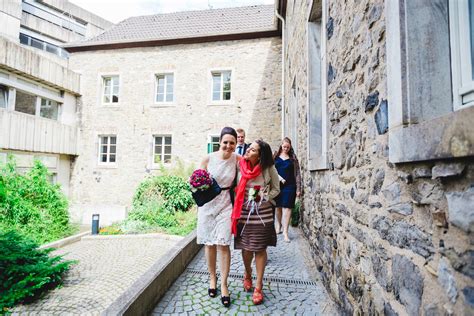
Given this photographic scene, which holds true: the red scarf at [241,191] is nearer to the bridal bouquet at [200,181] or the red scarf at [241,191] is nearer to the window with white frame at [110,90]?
the bridal bouquet at [200,181]

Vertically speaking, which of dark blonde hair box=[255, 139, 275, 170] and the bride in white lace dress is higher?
dark blonde hair box=[255, 139, 275, 170]

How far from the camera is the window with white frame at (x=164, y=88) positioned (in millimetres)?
14320

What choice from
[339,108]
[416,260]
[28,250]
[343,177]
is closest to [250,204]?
[343,177]

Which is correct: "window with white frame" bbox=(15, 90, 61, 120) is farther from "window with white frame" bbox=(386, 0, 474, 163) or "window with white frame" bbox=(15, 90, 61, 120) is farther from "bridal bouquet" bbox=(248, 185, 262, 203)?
"window with white frame" bbox=(386, 0, 474, 163)

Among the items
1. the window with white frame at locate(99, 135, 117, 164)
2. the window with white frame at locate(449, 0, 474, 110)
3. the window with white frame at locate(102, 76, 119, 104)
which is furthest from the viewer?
the window with white frame at locate(102, 76, 119, 104)

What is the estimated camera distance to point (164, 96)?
14.4 meters

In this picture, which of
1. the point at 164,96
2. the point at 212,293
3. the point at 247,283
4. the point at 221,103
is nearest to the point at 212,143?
the point at 221,103

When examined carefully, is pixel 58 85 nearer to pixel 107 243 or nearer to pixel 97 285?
pixel 107 243

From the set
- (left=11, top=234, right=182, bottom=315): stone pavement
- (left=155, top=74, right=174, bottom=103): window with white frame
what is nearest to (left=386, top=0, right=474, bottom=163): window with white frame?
(left=11, top=234, right=182, bottom=315): stone pavement

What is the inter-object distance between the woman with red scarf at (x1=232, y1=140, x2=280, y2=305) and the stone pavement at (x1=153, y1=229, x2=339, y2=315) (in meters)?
0.21

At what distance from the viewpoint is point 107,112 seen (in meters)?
14.6

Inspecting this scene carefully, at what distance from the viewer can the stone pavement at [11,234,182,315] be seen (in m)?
3.72

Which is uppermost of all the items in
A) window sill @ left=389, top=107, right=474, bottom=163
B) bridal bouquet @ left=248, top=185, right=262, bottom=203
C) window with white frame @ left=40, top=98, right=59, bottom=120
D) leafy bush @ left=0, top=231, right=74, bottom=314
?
window with white frame @ left=40, top=98, right=59, bottom=120

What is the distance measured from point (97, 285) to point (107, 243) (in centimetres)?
321
